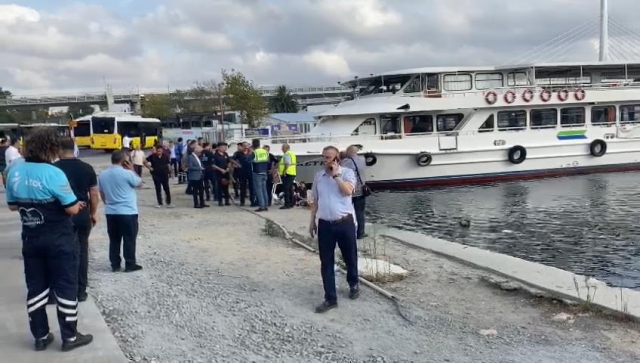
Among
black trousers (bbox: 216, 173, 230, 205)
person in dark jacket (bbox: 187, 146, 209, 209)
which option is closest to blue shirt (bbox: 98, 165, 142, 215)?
person in dark jacket (bbox: 187, 146, 209, 209)

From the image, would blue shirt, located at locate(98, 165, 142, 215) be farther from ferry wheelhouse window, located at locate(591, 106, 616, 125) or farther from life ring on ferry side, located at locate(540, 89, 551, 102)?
ferry wheelhouse window, located at locate(591, 106, 616, 125)

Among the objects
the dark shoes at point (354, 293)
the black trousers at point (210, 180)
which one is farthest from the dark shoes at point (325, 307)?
the black trousers at point (210, 180)

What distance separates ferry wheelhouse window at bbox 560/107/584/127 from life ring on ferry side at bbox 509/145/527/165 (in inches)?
105

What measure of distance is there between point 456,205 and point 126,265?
11942 millimetres

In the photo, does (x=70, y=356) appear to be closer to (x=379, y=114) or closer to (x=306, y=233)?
(x=306, y=233)

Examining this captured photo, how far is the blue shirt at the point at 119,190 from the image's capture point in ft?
22.4

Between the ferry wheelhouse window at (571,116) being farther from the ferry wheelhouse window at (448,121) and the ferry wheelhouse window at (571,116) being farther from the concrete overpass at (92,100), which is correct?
the concrete overpass at (92,100)

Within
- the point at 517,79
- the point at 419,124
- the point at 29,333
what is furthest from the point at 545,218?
the point at 29,333

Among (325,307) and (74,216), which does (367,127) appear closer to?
(325,307)

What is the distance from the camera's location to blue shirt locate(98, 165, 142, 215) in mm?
6820

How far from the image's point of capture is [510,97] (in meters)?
22.7

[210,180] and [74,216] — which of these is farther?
[210,180]

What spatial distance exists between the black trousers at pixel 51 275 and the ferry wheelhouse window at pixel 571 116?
23.3 m

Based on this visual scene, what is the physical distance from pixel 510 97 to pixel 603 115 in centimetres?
532
